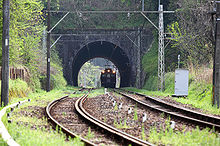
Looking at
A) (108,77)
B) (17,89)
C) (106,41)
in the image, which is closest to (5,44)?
(17,89)

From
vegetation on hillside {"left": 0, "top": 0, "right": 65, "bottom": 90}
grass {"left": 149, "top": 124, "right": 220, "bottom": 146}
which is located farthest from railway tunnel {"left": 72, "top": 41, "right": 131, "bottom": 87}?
grass {"left": 149, "top": 124, "right": 220, "bottom": 146}

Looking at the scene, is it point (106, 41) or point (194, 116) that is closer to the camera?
point (194, 116)

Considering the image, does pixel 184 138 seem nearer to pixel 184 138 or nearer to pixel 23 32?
pixel 184 138

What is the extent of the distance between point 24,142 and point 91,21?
122 ft

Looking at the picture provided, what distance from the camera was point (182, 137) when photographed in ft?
25.6

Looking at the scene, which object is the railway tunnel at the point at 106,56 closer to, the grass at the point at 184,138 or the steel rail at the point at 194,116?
the steel rail at the point at 194,116

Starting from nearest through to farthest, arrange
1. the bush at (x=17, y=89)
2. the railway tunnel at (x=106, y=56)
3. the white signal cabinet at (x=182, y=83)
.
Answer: the bush at (x=17, y=89)
the white signal cabinet at (x=182, y=83)
the railway tunnel at (x=106, y=56)

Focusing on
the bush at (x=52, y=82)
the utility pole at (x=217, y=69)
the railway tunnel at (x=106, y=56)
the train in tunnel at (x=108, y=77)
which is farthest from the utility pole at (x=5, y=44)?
the train in tunnel at (x=108, y=77)

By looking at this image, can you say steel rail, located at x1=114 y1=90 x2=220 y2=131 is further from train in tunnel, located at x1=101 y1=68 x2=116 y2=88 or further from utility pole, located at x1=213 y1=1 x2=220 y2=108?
train in tunnel, located at x1=101 y1=68 x2=116 y2=88

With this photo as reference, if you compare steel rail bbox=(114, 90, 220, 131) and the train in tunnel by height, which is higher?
steel rail bbox=(114, 90, 220, 131)

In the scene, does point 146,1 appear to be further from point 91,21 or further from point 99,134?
point 99,134

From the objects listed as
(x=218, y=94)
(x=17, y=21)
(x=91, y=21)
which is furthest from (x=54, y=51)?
(x=218, y=94)

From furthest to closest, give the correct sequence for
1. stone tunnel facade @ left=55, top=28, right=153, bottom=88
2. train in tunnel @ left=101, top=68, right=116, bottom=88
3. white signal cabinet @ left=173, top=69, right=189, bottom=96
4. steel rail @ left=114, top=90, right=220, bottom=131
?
1. train in tunnel @ left=101, top=68, right=116, bottom=88
2. stone tunnel facade @ left=55, top=28, right=153, bottom=88
3. white signal cabinet @ left=173, top=69, right=189, bottom=96
4. steel rail @ left=114, top=90, right=220, bottom=131

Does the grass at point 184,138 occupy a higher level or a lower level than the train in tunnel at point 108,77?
higher
